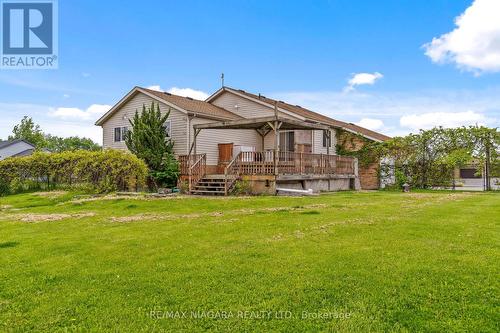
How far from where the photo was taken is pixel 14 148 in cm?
4691

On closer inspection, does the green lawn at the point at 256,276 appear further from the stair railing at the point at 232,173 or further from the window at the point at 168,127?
the window at the point at 168,127

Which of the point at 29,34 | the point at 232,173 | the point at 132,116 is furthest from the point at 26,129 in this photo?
the point at 232,173

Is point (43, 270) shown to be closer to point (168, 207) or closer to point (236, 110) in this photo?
point (168, 207)

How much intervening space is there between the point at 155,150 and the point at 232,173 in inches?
188

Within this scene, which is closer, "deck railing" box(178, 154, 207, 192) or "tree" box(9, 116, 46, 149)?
"deck railing" box(178, 154, 207, 192)

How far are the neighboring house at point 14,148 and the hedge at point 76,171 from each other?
89.9 ft

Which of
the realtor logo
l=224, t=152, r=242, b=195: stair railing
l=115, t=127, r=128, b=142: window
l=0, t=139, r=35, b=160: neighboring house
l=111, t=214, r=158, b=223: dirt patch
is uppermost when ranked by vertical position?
the realtor logo

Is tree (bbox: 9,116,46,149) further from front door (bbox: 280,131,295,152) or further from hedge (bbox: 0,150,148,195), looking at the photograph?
front door (bbox: 280,131,295,152)

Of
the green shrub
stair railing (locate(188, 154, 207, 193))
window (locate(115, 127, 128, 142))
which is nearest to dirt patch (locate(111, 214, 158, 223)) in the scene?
stair railing (locate(188, 154, 207, 193))

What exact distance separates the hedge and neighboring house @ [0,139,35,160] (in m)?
27.4

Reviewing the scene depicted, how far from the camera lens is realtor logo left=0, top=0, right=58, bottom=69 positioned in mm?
14594

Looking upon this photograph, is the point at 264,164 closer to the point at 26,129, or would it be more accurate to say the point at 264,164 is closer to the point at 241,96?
the point at 241,96

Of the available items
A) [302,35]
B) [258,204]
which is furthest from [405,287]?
[302,35]

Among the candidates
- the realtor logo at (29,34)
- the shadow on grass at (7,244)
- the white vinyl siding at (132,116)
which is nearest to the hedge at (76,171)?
the white vinyl siding at (132,116)
